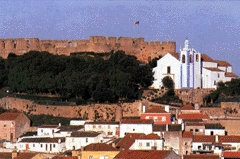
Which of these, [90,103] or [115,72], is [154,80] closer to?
[115,72]

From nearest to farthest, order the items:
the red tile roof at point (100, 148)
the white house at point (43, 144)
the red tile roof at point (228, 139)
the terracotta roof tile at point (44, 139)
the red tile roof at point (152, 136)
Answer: the red tile roof at point (100, 148) → the red tile roof at point (228, 139) → the red tile roof at point (152, 136) → the white house at point (43, 144) → the terracotta roof tile at point (44, 139)

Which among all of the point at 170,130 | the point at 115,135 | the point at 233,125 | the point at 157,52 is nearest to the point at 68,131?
the point at 115,135

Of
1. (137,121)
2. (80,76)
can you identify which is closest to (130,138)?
(137,121)

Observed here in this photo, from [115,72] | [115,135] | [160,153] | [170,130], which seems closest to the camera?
[160,153]

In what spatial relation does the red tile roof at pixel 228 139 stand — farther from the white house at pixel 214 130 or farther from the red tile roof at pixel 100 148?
the red tile roof at pixel 100 148

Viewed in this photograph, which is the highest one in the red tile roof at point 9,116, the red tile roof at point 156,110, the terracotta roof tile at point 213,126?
the red tile roof at point 156,110

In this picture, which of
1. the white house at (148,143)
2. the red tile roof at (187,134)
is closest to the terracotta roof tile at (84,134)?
the white house at (148,143)
